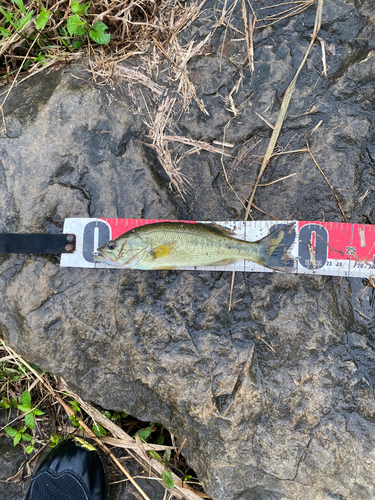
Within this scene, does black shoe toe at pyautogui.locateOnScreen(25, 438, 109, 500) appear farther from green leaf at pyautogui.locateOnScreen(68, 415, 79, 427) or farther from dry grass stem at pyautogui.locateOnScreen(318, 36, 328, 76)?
dry grass stem at pyautogui.locateOnScreen(318, 36, 328, 76)

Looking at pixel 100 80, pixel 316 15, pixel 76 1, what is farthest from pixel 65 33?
pixel 316 15

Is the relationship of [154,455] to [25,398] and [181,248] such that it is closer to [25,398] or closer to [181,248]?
[25,398]

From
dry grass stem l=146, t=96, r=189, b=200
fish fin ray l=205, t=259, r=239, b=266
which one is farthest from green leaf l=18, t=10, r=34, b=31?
fish fin ray l=205, t=259, r=239, b=266

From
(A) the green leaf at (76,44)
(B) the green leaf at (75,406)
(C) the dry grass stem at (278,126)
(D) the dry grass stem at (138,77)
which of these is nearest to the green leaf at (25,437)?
(B) the green leaf at (75,406)

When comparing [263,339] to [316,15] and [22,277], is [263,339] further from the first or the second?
[316,15]

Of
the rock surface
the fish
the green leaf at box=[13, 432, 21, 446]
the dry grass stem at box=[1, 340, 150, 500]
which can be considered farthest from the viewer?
the green leaf at box=[13, 432, 21, 446]

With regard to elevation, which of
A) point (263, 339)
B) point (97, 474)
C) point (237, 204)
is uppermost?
point (237, 204)

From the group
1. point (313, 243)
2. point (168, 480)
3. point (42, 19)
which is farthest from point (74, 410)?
point (42, 19)
